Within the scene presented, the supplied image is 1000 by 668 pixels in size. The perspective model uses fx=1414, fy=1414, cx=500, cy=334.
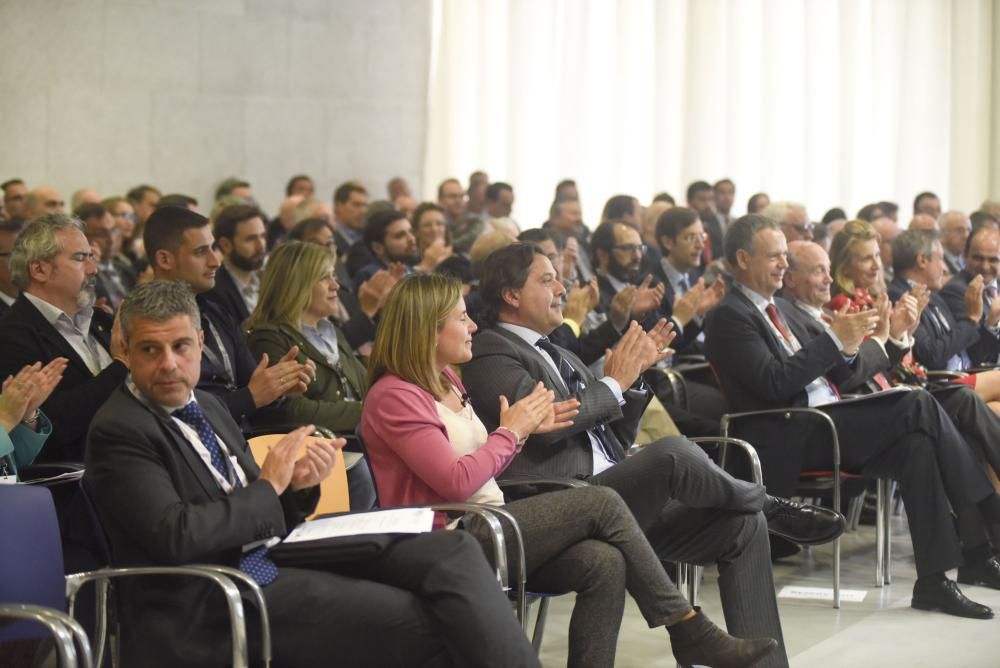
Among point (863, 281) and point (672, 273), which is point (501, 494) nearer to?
point (863, 281)

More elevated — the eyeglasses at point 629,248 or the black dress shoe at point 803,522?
the eyeglasses at point 629,248

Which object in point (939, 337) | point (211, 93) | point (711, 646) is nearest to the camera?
point (711, 646)

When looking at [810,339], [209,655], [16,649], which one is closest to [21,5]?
[810,339]

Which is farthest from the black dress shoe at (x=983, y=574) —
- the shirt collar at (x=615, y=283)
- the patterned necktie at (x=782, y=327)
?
the shirt collar at (x=615, y=283)

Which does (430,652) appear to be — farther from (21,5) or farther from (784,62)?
(784,62)

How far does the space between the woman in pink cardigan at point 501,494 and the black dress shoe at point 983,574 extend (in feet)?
5.98

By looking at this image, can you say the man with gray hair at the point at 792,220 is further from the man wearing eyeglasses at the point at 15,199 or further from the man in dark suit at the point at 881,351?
the man wearing eyeglasses at the point at 15,199

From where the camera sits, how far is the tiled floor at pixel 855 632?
401 centimetres

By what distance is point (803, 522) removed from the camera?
407 cm

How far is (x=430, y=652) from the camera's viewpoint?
278 cm

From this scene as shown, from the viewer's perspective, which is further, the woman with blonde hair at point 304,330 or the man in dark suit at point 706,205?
the man in dark suit at point 706,205

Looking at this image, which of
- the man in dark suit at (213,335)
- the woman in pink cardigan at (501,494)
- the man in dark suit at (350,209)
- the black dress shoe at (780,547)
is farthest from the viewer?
the man in dark suit at (350,209)

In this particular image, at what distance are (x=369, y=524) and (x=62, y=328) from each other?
1540 mm

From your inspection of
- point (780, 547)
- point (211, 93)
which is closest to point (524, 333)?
point (780, 547)
